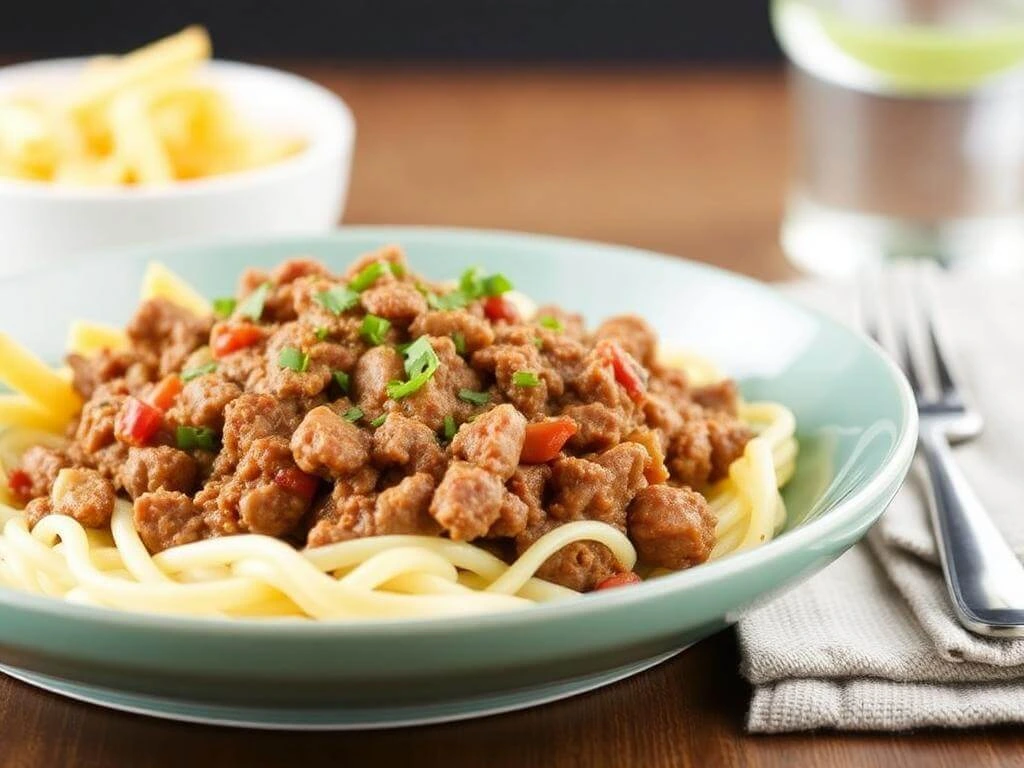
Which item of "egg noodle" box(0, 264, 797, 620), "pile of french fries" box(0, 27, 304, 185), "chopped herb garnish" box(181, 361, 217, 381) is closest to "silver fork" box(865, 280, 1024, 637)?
"egg noodle" box(0, 264, 797, 620)

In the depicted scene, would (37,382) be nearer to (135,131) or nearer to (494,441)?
(494,441)

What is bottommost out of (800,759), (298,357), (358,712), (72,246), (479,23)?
(479,23)

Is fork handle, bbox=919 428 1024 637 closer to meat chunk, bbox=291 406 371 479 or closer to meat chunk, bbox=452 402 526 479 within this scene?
meat chunk, bbox=452 402 526 479

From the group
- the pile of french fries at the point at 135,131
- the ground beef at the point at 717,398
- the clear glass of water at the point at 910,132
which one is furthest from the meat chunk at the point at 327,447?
the clear glass of water at the point at 910,132

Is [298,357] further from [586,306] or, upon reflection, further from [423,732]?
[586,306]

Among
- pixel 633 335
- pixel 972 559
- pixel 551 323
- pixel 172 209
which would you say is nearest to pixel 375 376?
pixel 551 323

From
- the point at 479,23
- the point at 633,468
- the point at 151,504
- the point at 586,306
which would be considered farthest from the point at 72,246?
the point at 479,23
